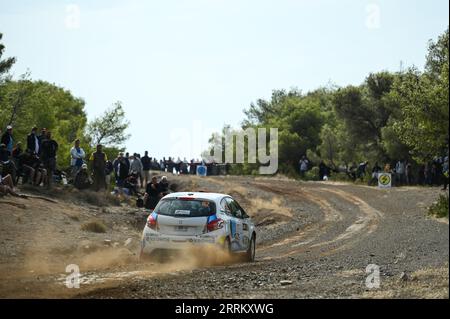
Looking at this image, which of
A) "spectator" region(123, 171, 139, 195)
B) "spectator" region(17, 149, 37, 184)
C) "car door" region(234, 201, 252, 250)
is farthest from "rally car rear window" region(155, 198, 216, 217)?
"spectator" region(123, 171, 139, 195)

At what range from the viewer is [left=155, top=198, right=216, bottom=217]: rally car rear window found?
598 inches

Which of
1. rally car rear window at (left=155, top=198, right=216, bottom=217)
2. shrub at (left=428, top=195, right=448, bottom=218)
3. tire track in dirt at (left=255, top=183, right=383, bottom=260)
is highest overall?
shrub at (left=428, top=195, right=448, bottom=218)

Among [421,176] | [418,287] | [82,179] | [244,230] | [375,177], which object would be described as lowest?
[418,287]

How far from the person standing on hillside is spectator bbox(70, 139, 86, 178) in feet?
1.32

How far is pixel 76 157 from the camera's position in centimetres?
2658

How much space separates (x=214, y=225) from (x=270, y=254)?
452 centimetres

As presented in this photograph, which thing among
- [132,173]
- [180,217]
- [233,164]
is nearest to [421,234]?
[180,217]

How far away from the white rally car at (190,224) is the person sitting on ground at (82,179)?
11.9 metres

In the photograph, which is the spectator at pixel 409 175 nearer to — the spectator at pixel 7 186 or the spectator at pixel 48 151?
the spectator at pixel 48 151

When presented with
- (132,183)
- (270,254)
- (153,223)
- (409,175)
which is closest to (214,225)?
(153,223)

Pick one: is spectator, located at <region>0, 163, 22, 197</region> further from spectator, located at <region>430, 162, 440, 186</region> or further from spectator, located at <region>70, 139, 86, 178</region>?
spectator, located at <region>430, 162, 440, 186</region>

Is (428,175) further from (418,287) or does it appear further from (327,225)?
(418,287)

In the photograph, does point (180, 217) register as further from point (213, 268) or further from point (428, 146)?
point (428, 146)

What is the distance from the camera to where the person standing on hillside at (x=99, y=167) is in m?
26.5
